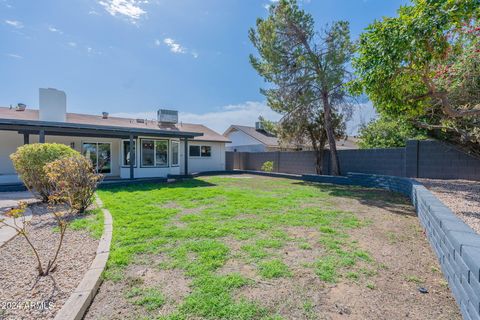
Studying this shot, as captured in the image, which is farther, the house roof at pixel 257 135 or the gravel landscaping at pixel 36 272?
the house roof at pixel 257 135

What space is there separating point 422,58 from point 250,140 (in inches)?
793

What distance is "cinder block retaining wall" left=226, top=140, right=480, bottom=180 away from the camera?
32.5 ft

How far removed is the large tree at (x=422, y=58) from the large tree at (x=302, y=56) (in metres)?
5.71

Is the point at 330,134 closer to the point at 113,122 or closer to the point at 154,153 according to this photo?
the point at 154,153

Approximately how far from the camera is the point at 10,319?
2295 mm

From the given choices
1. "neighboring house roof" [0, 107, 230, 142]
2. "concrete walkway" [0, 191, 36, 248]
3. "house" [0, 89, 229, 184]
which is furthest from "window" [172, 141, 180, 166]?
"concrete walkway" [0, 191, 36, 248]

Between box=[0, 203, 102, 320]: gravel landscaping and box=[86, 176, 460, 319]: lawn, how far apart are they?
14.4 inches

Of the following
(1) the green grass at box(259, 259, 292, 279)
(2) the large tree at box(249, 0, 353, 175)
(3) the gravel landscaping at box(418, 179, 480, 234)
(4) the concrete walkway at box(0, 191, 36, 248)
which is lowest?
(1) the green grass at box(259, 259, 292, 279)

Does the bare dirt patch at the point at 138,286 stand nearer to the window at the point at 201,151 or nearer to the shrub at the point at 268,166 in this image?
the shrub at the point at 268,166

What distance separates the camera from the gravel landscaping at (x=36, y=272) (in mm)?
2480

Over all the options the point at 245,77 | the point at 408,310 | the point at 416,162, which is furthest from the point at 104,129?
the point at 416,162

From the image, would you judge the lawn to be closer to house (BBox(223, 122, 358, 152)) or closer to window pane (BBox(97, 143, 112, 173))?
window pane (BBox(97, 143, 112, 173))

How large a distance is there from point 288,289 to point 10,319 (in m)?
2.69

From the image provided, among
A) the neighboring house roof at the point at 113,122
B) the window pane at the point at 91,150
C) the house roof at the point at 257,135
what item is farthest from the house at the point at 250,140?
the window pane at the point at 91,150
